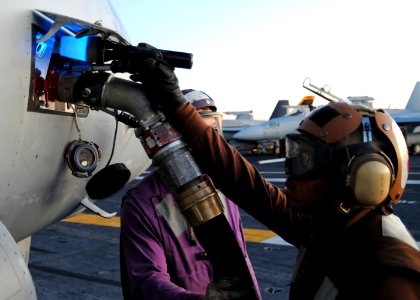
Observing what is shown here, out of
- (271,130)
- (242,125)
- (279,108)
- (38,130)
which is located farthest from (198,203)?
(279,108)

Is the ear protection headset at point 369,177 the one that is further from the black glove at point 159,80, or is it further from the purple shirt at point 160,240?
the purple shirt at point 160,240

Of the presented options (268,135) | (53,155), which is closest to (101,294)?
(53,155)

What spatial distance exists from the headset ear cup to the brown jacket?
0.07m

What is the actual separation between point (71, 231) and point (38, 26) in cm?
696

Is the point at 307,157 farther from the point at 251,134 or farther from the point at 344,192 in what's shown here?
the point at 251,134

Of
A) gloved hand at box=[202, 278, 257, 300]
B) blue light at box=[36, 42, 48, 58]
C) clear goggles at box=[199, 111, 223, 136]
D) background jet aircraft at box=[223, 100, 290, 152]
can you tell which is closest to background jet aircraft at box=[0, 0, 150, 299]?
blue light at box=[36, 42, 48, 58]

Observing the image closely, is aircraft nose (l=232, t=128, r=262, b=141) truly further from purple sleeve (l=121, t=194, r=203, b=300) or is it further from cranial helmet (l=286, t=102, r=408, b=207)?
cranial helmet (l=286, t=102, r=408, b=207)

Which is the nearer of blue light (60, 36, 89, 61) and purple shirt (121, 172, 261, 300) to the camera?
blue light (60, 36, 89, 61)

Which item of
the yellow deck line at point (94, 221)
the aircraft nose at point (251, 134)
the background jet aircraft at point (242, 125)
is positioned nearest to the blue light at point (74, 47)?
the yellow deck line at point (94, 221)

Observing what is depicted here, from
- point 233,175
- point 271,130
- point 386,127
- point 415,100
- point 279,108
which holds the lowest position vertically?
point 279,108

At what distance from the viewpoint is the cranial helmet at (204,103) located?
2414mm

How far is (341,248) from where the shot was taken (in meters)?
1.45

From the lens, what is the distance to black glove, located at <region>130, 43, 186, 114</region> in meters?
1.64

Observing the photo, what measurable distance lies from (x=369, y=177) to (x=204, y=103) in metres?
1.11
